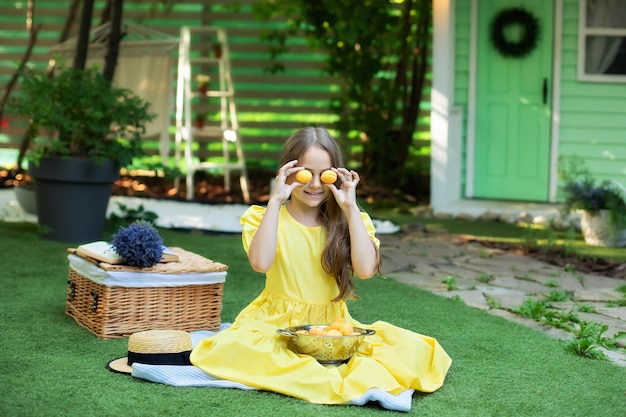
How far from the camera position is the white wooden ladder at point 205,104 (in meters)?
9.02

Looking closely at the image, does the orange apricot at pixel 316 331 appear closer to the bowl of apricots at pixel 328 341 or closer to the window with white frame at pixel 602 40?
the bowl of apricots at pixel 328 341

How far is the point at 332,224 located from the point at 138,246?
2.81 feet

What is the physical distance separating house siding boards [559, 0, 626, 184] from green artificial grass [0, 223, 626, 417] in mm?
3728

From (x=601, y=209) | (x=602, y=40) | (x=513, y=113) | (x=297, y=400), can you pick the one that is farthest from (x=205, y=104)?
(x=297, y=400)

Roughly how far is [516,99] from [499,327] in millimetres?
4418

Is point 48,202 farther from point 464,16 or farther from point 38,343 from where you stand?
point 464,16

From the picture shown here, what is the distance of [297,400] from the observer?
124 inches

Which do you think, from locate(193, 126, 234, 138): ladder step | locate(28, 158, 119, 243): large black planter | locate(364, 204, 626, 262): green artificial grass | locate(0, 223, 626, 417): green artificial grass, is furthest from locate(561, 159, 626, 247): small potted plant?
locate(193, 126, 234, 138): ladder step

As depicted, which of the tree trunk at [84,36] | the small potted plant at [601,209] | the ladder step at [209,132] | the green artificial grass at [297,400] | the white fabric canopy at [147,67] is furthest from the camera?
the ladder step at [209,132]

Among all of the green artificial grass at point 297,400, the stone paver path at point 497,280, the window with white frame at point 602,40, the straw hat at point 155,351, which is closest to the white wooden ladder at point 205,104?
the stone paver path at point 497,280

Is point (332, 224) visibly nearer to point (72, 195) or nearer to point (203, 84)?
point (72, 195)

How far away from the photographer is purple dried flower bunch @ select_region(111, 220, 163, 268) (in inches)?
155

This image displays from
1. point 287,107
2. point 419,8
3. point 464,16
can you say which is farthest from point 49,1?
point 464,16

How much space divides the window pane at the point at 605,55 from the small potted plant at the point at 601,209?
1716 mm
